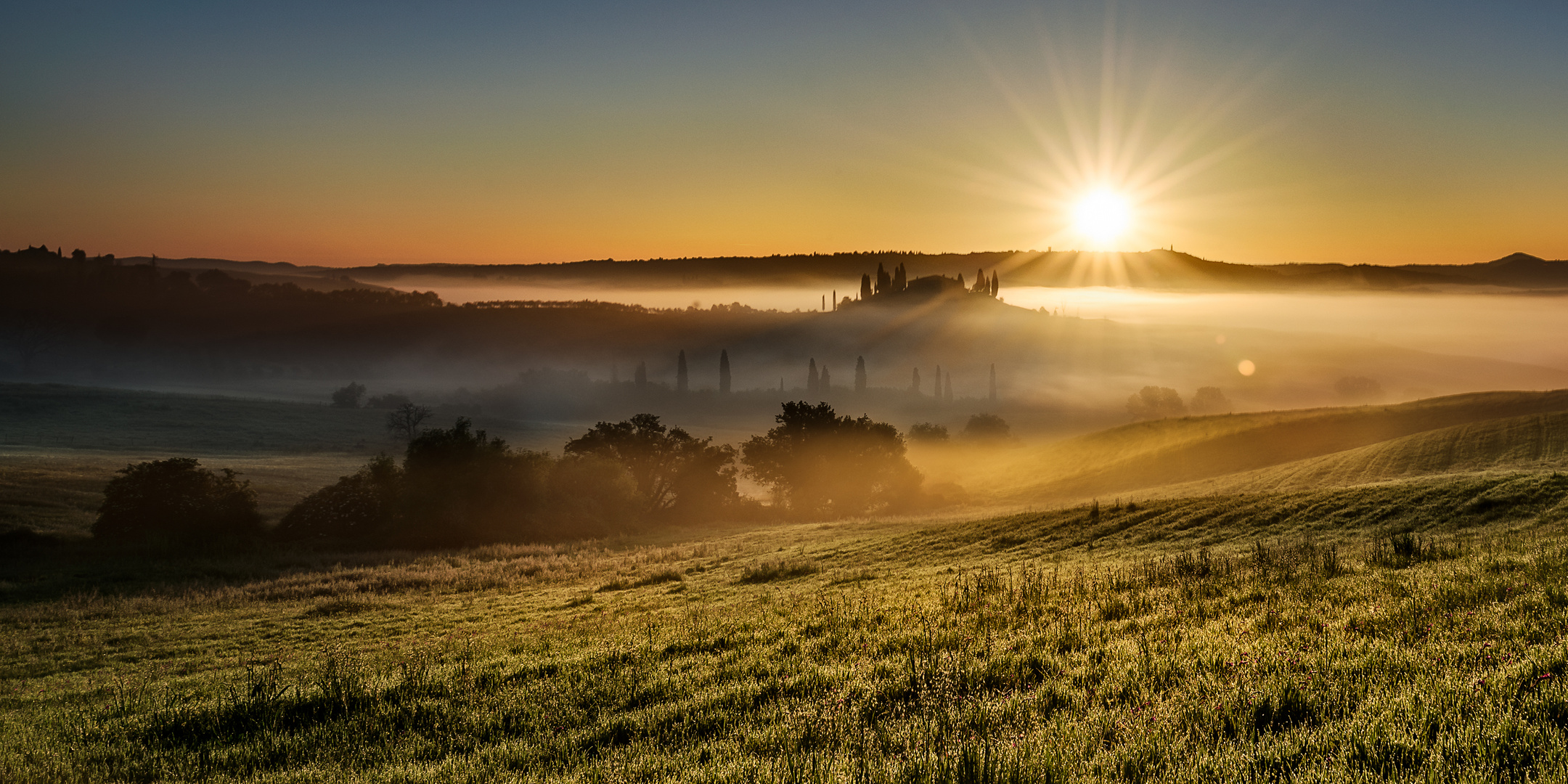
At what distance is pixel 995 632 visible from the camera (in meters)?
10.6

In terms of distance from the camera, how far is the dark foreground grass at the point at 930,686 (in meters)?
5.83

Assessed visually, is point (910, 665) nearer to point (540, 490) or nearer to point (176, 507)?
point (540, 490)

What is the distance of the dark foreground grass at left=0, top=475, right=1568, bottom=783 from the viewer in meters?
5.83

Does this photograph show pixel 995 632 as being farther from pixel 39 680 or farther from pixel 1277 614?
pixel 39 680

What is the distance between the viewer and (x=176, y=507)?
165ft

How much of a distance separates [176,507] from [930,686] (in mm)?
59706

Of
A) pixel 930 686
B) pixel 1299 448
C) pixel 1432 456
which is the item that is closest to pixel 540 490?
pixel 930 686

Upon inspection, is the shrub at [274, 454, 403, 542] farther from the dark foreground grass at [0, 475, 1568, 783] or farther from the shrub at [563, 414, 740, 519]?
the dark foreground grass at [0, 475, 1568, 783]

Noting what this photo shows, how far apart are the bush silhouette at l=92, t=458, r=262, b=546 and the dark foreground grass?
1294 inches

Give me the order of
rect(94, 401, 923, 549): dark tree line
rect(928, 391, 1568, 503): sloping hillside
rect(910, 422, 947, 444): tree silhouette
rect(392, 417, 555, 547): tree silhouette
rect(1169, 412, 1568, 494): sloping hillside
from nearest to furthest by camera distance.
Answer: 1. rect(94, 401, 923, 549): dark tree line
2. rect(1169, 412, 1568, 494): sloping hillside
3. rect(392, 417, 555, 547): tree silhouette
4. rect(928, 391, 1568, 503): sloping hillside
5. rect(910, 422, 947, 444): tree silhouette

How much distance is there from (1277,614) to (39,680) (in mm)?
24437

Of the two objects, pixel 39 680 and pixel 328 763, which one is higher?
pixel 328 763

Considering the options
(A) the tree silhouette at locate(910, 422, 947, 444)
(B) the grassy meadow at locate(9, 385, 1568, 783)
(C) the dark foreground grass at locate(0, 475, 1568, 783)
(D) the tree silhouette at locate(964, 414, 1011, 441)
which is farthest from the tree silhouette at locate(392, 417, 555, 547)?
(D) the tree silhouette at locate(964, 414, 1011, 441)

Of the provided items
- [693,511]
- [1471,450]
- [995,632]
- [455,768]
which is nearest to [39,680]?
[455,768]
